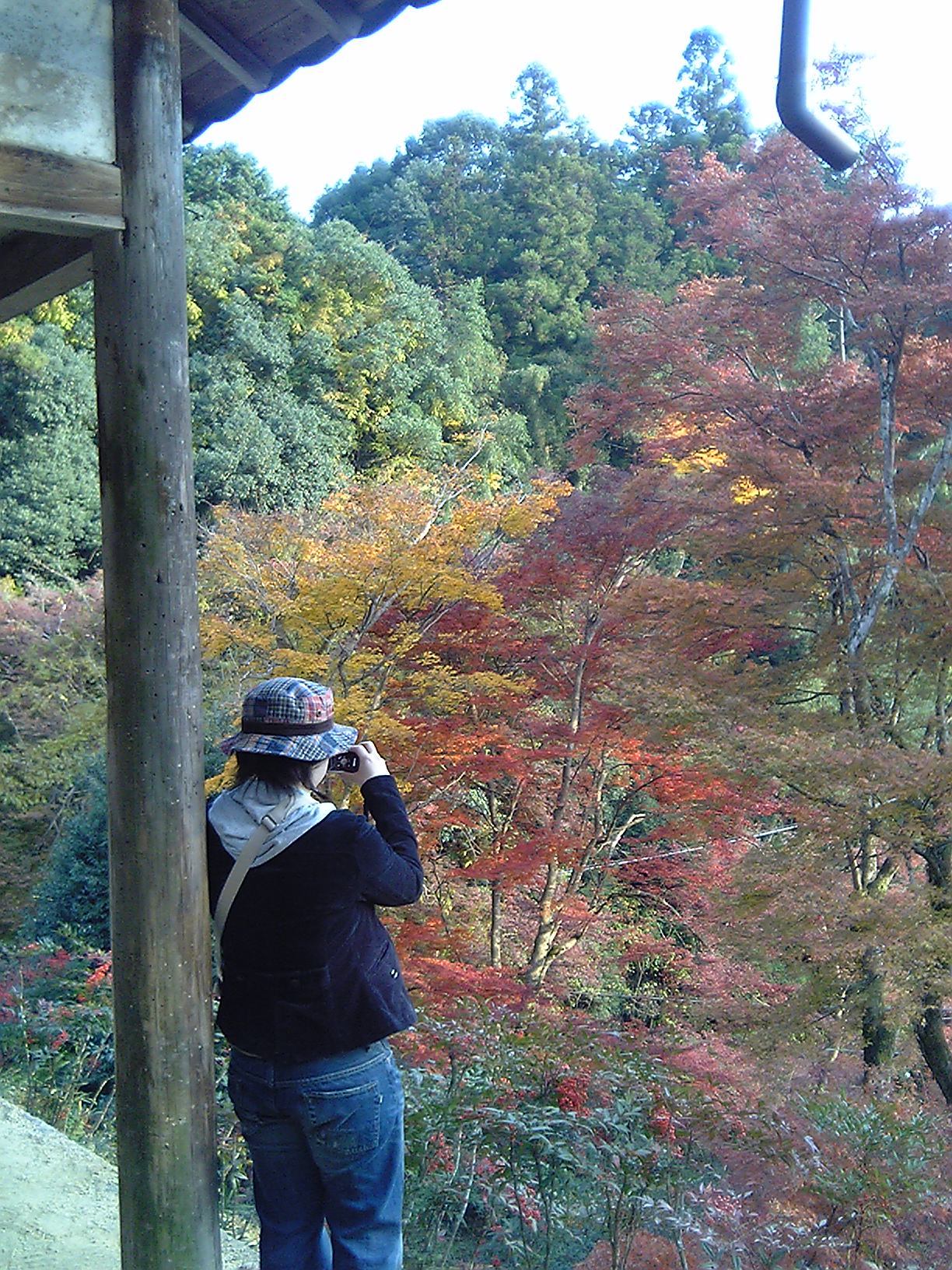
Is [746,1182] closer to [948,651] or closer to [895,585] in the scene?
[948,651]

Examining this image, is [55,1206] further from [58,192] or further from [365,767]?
[58,192]

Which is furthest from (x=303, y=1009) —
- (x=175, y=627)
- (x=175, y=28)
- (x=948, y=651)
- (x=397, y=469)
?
(x=397, y=469)

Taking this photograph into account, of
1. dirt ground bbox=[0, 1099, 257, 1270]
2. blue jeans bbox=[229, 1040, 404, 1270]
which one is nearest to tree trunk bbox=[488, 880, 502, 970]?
dirt ground bbox=[0, 1099, 257, 1270]

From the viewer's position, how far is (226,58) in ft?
6.37

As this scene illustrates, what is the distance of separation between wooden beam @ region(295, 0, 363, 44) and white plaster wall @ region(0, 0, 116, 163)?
37cm

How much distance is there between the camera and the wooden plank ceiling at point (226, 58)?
1825 millimetres

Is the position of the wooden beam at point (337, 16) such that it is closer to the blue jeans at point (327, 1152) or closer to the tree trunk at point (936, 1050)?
A: the blue jeans at point (327, 1152)

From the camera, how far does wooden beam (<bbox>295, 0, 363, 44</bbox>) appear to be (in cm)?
181

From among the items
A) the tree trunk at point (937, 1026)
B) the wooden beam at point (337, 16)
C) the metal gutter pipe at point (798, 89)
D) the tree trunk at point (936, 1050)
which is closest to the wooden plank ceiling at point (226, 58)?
the wooden beam at point (337, 16)

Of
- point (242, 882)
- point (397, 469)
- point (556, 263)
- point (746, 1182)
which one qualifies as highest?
point (556, 263)

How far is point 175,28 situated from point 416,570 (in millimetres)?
5800

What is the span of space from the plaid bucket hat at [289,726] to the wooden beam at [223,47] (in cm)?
115

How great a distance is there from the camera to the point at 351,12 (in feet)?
5.99

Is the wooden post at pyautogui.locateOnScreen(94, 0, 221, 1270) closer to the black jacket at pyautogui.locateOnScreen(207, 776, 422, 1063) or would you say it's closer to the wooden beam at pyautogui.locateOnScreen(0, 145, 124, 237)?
the wooden beam at pyautogui.locateOnScreen(0, 145, 124, 237)
